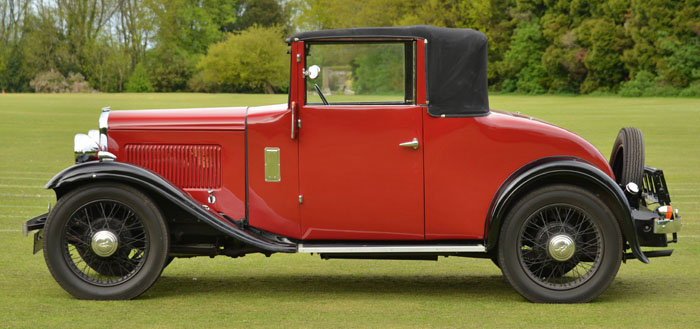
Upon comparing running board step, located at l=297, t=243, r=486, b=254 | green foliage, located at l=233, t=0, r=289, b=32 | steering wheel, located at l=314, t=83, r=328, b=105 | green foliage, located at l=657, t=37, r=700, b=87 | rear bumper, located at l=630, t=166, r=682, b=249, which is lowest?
running board step, located at l=297, t=243, r=486, b=254

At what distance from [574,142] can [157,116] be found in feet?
9.52

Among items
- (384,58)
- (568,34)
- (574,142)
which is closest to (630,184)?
(574,142)

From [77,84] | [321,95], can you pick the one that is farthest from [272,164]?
[77,84]

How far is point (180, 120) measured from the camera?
607 centimetres

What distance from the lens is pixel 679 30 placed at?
5125 centimetres

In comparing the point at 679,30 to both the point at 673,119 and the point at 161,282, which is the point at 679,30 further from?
the point at 161,282

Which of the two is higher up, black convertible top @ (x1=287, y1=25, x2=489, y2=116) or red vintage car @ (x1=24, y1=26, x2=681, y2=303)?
black convertible top @ (x1=287, y1=25, x2=489, y2=116)

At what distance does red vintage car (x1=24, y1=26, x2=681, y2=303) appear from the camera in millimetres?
5781

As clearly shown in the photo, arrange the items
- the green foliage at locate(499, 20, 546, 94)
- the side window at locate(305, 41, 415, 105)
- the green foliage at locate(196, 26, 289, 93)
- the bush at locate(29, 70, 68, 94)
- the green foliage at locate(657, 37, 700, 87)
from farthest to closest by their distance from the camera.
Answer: the bush at locate(29, 70, 68, 94)
the green foliage at locate(196, 26, 289, 93)
the green foliage at locate(499, 20, 546, 94)
the green foliage at locate(657, 37, 700, 87)
the side window at locate(305, 41, 415, 105)

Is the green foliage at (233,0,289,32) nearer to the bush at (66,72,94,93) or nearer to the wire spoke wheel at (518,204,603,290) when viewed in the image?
the bush at (66,72,94,93)

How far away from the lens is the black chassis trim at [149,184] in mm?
5734

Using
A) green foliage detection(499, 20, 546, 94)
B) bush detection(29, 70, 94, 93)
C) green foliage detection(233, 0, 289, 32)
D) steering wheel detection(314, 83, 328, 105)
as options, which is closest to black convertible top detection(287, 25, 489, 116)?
steering wheel detection(314, 83, 328, 105)

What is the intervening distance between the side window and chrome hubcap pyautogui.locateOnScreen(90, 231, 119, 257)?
1615 mm

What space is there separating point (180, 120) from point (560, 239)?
273 centimetres
